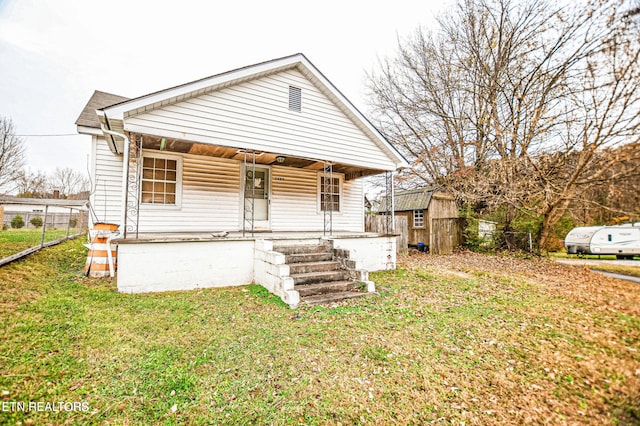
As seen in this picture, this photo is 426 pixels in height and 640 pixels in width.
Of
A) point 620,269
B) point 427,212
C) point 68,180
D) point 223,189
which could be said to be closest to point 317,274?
point 223,189

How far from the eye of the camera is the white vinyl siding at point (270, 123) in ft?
20.8

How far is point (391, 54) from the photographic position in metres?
14.9

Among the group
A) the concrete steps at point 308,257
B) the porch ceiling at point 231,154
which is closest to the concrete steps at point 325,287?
the concrete steps at point 308,257

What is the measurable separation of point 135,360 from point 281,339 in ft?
5.46

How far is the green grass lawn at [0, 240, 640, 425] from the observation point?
105cm

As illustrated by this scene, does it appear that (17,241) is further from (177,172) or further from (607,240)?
(607,240)

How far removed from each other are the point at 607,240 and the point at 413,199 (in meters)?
14.4

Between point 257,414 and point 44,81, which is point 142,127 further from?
point 44,81

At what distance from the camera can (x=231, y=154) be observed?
800 centimetres

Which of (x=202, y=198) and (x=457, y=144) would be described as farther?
(x=457, y=144)

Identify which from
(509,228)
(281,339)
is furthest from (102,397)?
(509,228)

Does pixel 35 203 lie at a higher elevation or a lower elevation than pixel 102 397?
higher

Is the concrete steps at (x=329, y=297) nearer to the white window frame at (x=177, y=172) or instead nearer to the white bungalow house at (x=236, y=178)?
the white bungalow house at (x=236, y=178)

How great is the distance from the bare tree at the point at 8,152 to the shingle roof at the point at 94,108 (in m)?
8.46
